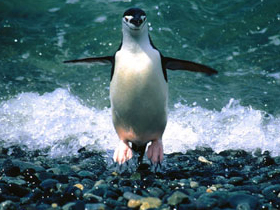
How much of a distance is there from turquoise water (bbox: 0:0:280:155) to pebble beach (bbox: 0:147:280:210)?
0.67 metres

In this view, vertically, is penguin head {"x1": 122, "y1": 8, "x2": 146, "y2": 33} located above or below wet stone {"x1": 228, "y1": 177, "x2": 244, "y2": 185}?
above

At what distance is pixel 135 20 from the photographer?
3.75 metres

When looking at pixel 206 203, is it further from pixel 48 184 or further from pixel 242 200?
pixel 48 184

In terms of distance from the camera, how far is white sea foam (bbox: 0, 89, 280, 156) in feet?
17.7

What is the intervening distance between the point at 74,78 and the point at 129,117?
14.0 ft

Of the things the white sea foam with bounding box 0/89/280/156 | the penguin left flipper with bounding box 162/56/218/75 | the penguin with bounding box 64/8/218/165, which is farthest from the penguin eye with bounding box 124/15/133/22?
the white sea foam with bounding box 0/89/280/156

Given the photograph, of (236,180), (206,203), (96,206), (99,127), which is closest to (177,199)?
(206,203)

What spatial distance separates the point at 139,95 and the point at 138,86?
0.08m

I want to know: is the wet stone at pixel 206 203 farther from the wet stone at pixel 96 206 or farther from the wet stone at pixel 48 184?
the wet stone at pixel 48 184

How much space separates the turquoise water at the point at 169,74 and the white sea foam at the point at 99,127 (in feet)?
0.04

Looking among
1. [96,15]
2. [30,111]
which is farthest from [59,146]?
[96,15]

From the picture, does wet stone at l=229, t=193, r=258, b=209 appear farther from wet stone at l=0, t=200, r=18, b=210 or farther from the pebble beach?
wet stone at l=0, t=200, r=18, b=210

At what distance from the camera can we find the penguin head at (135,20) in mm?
3751

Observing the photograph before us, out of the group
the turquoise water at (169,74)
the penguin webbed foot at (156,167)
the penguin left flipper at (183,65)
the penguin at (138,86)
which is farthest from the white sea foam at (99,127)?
the penguin left flipper at (183,65)
